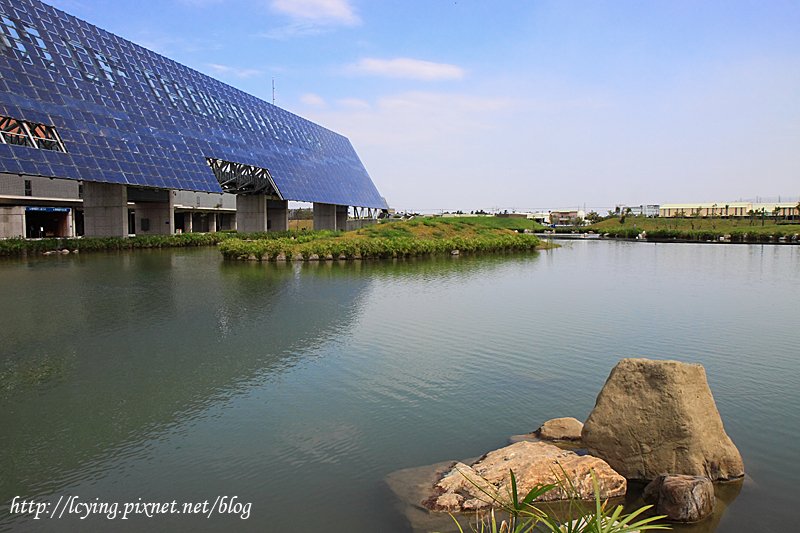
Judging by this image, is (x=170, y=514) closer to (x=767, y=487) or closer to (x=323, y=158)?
(x=767, y=487)

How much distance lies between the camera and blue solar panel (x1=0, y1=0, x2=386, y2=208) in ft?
91.1

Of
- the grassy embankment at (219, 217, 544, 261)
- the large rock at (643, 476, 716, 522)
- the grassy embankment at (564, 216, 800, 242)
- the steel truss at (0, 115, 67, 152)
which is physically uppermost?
the steel truss at (0, 115, 67, 152)

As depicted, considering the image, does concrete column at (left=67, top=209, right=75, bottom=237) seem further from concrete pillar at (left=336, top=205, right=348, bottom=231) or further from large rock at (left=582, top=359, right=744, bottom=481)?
large rock at (left=582, top=359, right=744, bottom=481)

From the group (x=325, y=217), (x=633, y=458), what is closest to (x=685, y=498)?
(x=633, y=458)

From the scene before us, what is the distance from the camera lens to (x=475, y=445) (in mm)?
6680

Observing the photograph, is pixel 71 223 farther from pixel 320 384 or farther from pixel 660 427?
pixel 660 427

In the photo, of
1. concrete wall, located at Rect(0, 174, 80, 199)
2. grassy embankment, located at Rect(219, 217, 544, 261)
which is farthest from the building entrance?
grassy embankment, located at Rect(219, 217, 544, 261)

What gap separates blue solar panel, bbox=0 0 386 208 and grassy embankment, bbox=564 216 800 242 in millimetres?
36312

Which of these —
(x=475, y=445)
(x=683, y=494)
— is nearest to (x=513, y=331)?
(x=475, y=445)

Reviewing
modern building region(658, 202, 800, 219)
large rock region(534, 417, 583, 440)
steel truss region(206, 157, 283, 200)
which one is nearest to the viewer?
large rock region(534, 417, 583, 440)

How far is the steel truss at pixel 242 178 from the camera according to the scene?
42.3 metres

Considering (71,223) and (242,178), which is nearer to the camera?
(242,178)

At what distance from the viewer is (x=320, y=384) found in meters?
8.81

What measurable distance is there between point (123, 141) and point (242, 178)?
517 inches
